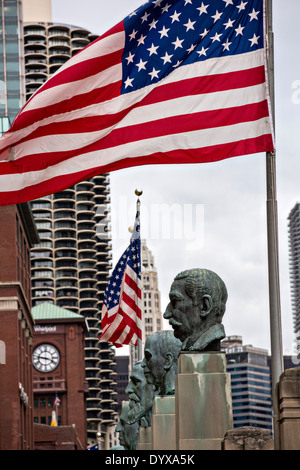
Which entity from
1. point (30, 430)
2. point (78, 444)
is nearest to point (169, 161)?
point (30, 430)

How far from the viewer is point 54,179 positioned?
1246 cm

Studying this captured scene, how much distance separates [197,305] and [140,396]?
273 inches

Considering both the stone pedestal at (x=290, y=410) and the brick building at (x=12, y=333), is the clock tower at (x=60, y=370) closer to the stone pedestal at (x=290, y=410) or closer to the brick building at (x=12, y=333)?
the brick building at (x=12, y=333)

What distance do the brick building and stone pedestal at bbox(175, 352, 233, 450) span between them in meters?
67.8

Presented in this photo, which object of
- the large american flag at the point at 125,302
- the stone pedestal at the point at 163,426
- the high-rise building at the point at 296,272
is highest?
the high-rise building at the point at 296,272

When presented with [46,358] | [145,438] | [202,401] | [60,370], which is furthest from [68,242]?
[202,401]

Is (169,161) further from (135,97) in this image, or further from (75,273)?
(75,273)

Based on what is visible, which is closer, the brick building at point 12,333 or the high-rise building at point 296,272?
the high-rise building at point 296,272

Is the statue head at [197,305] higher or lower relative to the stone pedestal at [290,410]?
higher

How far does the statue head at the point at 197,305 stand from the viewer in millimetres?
11414

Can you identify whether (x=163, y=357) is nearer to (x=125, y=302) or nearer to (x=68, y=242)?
(x=125, y=302)

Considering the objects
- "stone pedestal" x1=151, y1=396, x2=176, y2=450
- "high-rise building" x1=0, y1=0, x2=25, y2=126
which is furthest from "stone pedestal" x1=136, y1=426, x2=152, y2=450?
"high-rise building" x1=0, y1=0, x2=25, y2=126

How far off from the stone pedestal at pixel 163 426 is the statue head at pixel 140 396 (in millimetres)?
2701

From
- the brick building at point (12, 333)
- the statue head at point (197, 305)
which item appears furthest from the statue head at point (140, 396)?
the brick building at point (12, 333)
